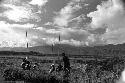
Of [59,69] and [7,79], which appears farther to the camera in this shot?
[59,69]

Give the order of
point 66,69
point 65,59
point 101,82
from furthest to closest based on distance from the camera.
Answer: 1. point 66,69
2. point 65,59
3. point 101,82

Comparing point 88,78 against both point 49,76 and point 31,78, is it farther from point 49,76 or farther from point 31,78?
point 31,78

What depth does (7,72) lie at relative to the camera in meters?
24.2

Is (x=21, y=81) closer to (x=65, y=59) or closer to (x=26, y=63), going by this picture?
(x=65, y=59)

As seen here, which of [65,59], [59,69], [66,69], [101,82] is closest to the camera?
[101,82]

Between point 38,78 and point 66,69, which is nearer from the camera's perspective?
point 38,78

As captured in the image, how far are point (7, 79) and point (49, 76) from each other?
409cm

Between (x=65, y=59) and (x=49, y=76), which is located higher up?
(x=65, y=59)

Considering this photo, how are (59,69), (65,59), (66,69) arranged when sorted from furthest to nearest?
1. (59,69)
2. (66,69)
3. (65,59)

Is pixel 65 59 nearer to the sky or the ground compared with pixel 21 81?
nearer to the sky

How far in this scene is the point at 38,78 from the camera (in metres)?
22.9

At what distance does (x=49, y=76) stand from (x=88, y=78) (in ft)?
12.4

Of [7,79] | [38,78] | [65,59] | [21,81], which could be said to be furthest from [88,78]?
[7,79]

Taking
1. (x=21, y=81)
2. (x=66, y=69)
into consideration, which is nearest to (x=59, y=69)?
(x=66, y=69)
